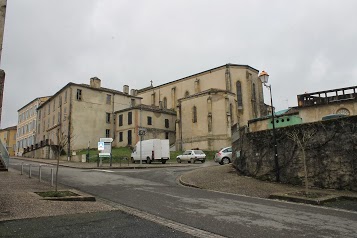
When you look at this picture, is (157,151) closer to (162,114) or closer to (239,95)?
(162,114)

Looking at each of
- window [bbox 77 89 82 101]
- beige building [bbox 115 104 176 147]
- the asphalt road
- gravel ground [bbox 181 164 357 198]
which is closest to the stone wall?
gravel ground [bbox 181 164 357 198]

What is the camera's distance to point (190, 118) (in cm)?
5081

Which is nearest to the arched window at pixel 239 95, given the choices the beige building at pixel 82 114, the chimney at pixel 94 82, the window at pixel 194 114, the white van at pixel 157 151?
the window at pixel 194 114

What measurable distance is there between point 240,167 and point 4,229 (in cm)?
1452

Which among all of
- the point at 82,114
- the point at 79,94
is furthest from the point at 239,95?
the point at 79,94

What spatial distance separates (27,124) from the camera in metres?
71.9

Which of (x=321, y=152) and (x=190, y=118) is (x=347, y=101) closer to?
(x=321, y=152)

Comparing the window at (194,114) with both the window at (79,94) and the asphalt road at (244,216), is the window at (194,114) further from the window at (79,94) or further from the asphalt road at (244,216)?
the asphalt road at (244,216)

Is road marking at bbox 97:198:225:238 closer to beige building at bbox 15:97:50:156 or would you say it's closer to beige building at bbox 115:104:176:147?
beige building at bbox 115:104:176:147

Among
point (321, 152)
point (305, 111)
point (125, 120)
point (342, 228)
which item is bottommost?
point (342, 228)

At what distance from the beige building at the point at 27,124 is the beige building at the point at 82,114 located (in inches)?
457

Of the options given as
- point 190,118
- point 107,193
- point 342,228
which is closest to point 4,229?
point 107,193

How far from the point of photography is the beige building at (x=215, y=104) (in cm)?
4725

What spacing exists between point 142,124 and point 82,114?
32.4 ft
